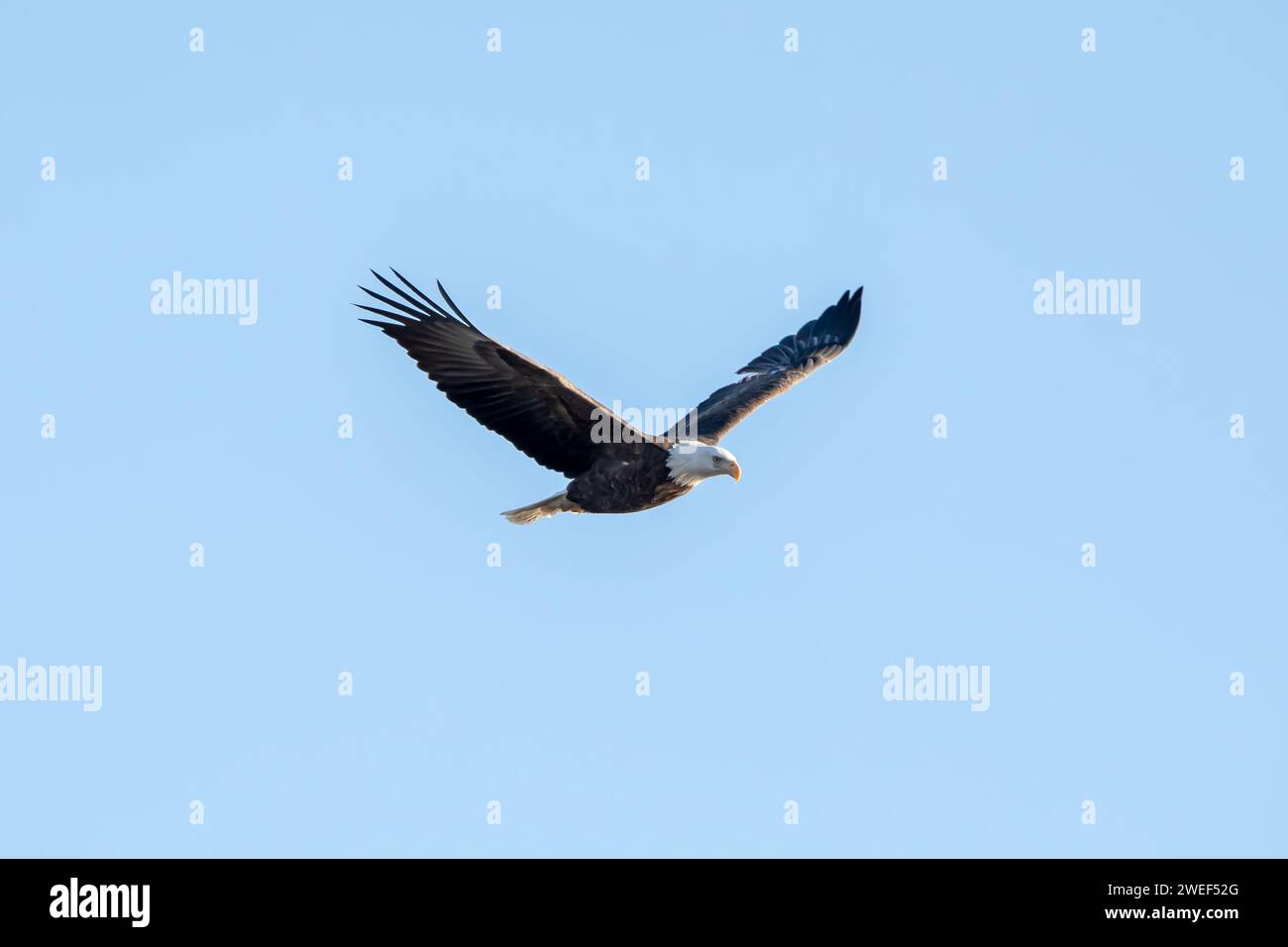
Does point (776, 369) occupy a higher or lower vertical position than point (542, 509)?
higher

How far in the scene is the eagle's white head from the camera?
44.8 ft

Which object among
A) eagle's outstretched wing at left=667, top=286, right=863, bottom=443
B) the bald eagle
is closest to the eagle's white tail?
the bald eagle

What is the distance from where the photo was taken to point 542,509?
1458 centimetres

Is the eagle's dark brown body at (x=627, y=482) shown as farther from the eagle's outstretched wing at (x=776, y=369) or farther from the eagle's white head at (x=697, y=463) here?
Result: the eagle's outstretched wing at (x=776, y=369)

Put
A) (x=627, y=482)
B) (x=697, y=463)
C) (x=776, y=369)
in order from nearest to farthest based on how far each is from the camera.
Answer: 1. (x=697, y=463)
2. (x=627, y=482)
3. (x=776, y=369)

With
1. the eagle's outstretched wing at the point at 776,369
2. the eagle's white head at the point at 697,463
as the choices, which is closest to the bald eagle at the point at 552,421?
the eagle's white head at the point at 697,463

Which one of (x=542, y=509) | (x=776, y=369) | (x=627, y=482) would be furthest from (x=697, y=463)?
(x=776, y=369)

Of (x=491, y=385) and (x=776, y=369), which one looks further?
(x=776, y=369)

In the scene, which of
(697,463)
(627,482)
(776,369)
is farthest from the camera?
(776,369)

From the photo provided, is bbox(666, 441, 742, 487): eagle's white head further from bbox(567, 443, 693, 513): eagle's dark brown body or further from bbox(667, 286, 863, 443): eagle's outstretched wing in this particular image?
bbox(667, 286, 863, 443): eagle's outstretched wing

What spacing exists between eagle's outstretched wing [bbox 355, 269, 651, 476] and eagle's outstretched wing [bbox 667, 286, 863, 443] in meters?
1.44

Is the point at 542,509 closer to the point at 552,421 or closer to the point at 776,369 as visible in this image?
the point at 552,421

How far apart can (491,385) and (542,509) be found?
133 centimetres
